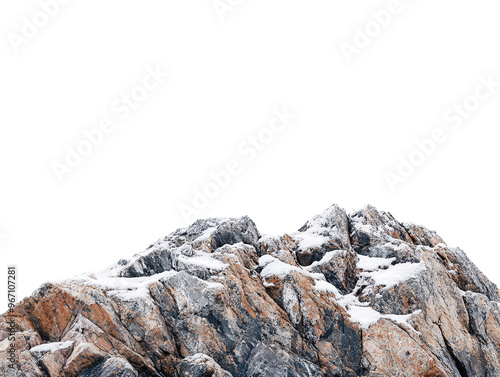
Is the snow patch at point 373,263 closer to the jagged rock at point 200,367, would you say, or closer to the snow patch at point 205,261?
the snow patch at point 205,261

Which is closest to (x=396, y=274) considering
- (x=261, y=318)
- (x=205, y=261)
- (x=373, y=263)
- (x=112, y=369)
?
(x=373, y=263)

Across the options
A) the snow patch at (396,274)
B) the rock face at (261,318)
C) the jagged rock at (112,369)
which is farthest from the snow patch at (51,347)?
the snow patch at (396,274)

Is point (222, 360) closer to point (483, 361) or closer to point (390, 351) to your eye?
point (390, 351)

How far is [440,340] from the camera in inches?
1033

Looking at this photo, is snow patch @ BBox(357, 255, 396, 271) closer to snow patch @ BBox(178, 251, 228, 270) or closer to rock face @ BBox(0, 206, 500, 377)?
rock face @ BBox(0, 206, 500, 377)

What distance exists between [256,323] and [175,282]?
607cm

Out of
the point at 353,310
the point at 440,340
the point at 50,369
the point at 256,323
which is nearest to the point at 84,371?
the point at 50,369

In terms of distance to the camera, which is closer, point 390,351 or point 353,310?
point 390,351

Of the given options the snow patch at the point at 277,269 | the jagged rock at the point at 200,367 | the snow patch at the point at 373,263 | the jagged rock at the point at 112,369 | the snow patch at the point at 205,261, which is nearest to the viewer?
the jagged rock at the point at 112,369

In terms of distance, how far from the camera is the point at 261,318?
83.8ft

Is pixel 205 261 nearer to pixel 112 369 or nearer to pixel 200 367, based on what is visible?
pixel 200 367

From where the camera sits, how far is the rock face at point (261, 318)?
70.2 feet

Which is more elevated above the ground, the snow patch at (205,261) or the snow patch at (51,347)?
the snow patch at (205,261)

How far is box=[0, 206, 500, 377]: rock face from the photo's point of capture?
21.4 metres
